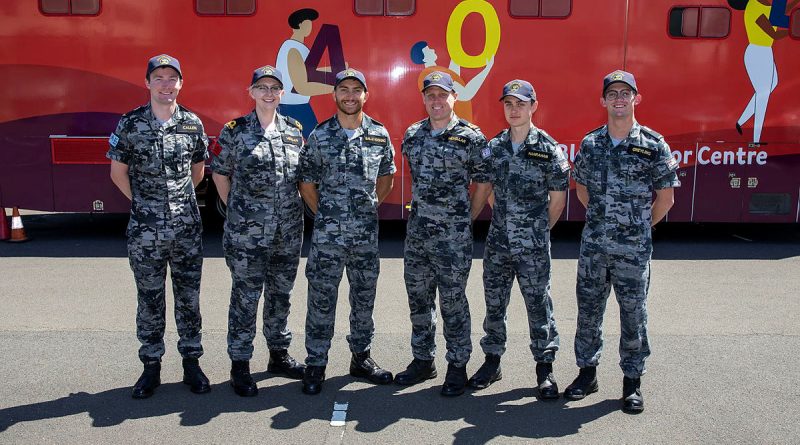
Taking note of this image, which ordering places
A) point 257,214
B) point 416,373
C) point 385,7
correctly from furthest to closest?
1. point 385,7
2. point 416,373
3. point 257,214

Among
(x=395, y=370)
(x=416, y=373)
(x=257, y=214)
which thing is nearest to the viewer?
(x=257, y=214)

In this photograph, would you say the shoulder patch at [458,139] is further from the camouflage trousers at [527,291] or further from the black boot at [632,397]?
the black boot at [632,397]

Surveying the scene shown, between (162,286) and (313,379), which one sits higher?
(162,286)

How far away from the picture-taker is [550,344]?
400cm

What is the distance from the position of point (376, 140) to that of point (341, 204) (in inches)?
18.0

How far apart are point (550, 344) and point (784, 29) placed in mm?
5961

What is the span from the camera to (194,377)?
4.05 meters

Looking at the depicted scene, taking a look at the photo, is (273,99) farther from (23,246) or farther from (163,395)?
(23,246)

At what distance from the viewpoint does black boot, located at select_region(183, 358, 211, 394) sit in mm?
4004

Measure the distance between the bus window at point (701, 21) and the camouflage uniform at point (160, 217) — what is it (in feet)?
19.8

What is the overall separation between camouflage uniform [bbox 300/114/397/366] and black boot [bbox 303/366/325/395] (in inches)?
1.4

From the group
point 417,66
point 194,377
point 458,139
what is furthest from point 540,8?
point 194,377

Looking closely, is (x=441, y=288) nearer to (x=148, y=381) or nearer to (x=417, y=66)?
(x=148, y=381)

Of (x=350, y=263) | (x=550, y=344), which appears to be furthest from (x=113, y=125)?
(x=550, y=344)
